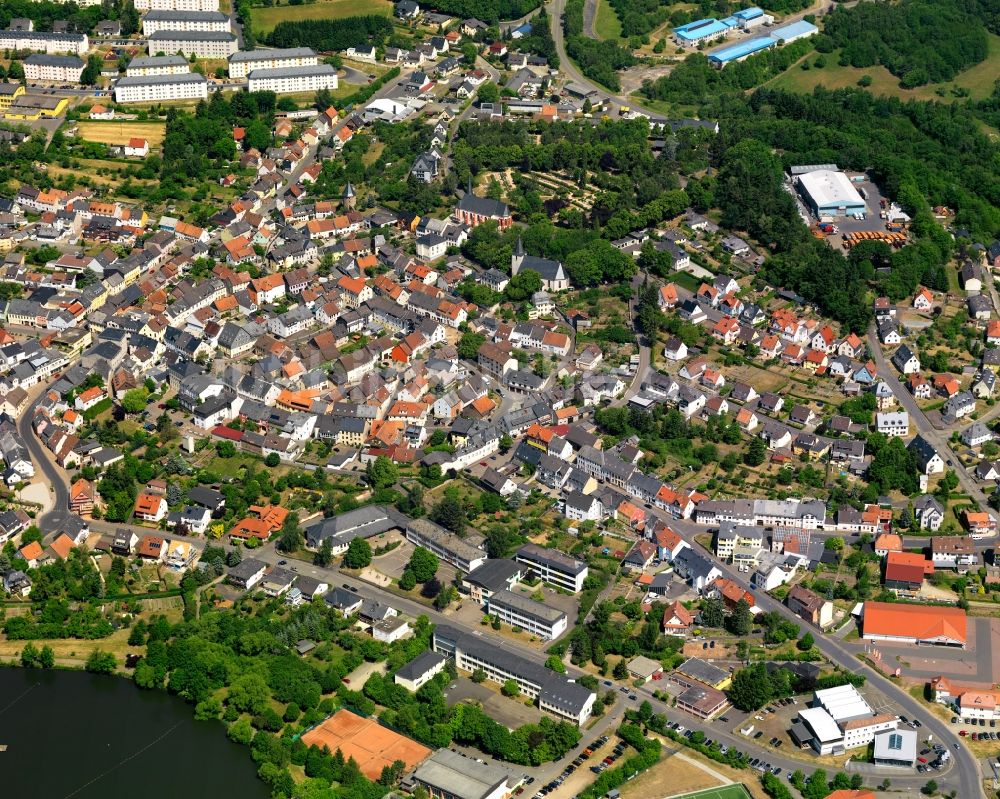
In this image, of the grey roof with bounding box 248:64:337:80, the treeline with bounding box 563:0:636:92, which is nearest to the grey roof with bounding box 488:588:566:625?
the grey roof with bounding box 248:64:337:80

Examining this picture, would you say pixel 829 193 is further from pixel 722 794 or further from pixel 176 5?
pixel 722 794

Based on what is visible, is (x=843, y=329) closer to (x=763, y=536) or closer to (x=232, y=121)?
(x=763, y=536)

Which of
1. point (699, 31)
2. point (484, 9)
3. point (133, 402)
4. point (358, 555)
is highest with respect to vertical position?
point (484, 9)

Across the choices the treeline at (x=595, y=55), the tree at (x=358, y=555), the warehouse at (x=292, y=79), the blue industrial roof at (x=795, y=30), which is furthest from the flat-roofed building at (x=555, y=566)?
the blue industrial roof at (x=795, y=30)

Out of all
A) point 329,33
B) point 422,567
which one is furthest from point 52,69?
point 422,567

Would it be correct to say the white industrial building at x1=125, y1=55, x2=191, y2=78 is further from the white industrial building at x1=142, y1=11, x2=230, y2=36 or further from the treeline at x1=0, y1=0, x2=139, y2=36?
the treeline at x1=0, y1=0, x2=139, y2=36

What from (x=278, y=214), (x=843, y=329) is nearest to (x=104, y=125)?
(x=278, y=214)

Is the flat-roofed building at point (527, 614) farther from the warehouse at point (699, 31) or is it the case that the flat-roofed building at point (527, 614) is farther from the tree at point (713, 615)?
the warehouse at point (699, 31)
